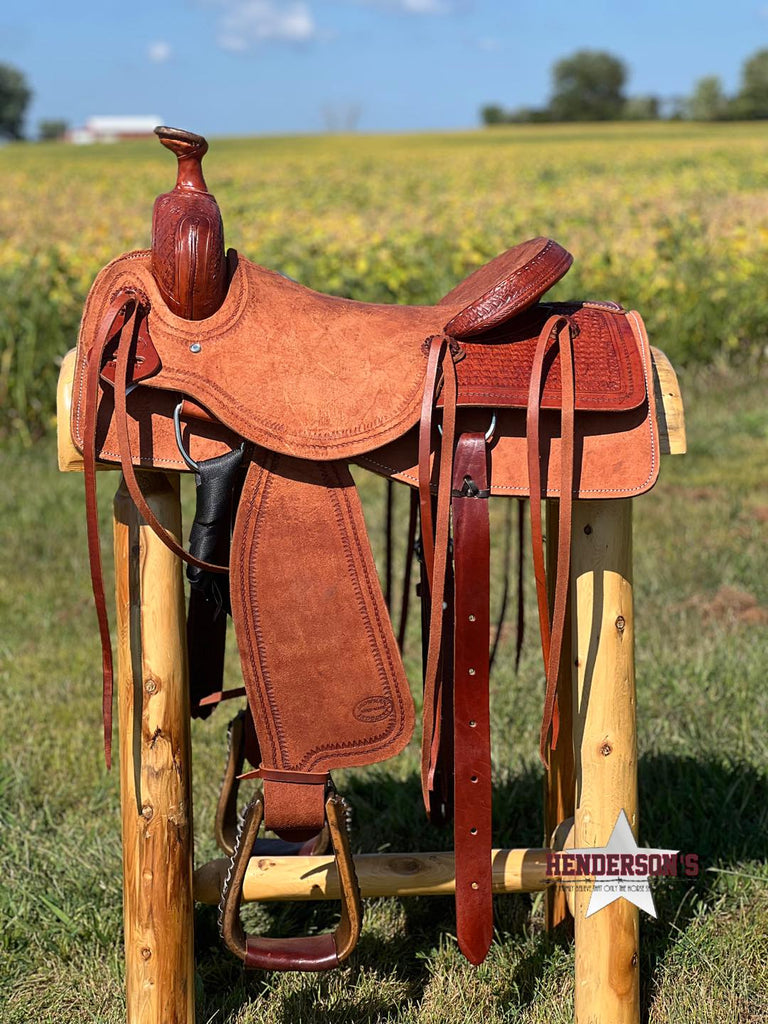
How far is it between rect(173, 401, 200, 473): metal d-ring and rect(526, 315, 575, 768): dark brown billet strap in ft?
1.87

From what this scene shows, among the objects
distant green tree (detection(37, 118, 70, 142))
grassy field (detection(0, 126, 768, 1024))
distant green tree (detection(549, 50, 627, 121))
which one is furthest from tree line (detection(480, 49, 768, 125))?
grassy field (detection(0, 126, 768, 1024))

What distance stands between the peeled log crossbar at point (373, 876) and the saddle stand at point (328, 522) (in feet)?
0.05

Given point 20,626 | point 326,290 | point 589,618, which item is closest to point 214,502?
point 589,618

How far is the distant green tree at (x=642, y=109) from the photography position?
75.0 m

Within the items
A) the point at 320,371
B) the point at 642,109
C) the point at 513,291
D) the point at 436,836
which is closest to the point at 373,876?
the point at 436,836

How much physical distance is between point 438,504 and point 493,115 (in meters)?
85.3

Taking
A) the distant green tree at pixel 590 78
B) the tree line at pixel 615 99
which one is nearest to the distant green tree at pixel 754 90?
the tree line at pixel 615 99

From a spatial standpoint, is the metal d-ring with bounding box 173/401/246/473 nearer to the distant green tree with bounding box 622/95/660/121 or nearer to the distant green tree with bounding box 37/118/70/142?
the distant green tree with bounding box 622/95/660/121

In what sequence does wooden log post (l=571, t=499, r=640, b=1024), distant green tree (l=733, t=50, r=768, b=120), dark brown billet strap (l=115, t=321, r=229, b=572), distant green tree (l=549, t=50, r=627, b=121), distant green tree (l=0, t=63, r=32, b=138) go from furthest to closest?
distant green tree (l=0, t=63, r=32, b=138) < distant green tree (l=549, t=50, r=627, b=121) < distant green tree (l=733, t=50, r=768, b=120) < wooden log post (l=571, t=499, r=640, b=1024) < dark brown billet strap (l=115, t=321, r=229, b=572)

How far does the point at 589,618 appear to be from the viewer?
1976 millimetres

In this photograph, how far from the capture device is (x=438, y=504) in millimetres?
1876

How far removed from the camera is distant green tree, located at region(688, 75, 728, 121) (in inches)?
2822

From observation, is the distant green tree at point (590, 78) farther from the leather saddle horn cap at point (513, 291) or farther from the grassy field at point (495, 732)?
the leather saddle horn cap at point (513, 291)

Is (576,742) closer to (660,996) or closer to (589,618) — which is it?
(589,618)
